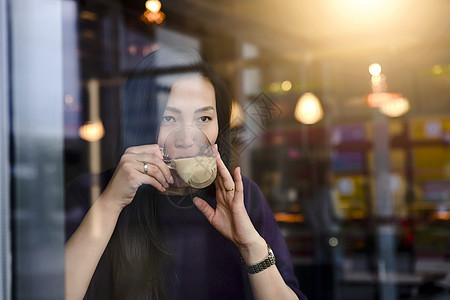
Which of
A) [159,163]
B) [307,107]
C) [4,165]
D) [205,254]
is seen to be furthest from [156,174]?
[307,107]

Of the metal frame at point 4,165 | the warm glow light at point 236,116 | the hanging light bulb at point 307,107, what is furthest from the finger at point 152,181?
the hanging light bulb at point 307,107

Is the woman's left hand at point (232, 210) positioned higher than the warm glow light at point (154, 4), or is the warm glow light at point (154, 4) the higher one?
the warm glow light at point (154, 4)

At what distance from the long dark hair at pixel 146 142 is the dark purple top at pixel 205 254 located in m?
0.04

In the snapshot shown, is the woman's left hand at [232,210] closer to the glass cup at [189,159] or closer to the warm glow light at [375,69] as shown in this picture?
the glass cup at [189,159]

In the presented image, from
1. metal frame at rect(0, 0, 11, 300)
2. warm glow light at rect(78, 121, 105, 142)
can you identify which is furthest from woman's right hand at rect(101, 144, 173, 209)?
warm glow light at rect(78, 121, 105, 142)

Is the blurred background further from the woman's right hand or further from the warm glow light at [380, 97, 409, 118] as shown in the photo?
the woman's right hand

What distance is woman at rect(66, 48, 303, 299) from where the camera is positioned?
109 cm

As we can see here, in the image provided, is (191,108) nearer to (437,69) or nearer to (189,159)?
(189,159)

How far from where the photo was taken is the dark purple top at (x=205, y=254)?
1115 millimetres

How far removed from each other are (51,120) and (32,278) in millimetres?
447

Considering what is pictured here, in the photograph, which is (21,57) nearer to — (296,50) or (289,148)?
(296,50)

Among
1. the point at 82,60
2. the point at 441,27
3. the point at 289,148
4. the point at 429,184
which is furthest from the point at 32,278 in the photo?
the point at 429,184

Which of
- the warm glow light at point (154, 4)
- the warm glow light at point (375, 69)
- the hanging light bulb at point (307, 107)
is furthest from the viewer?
the warm glow light at point (375, 69)

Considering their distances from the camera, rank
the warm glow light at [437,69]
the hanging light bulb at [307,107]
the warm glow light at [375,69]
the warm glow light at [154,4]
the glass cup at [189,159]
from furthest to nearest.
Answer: the warm glow light at [375,69] → the warm glow light at [437,69] → the hanging light bulb at [307,107] → the warm glow light at [154,4] → the glass cup at [189,159]
